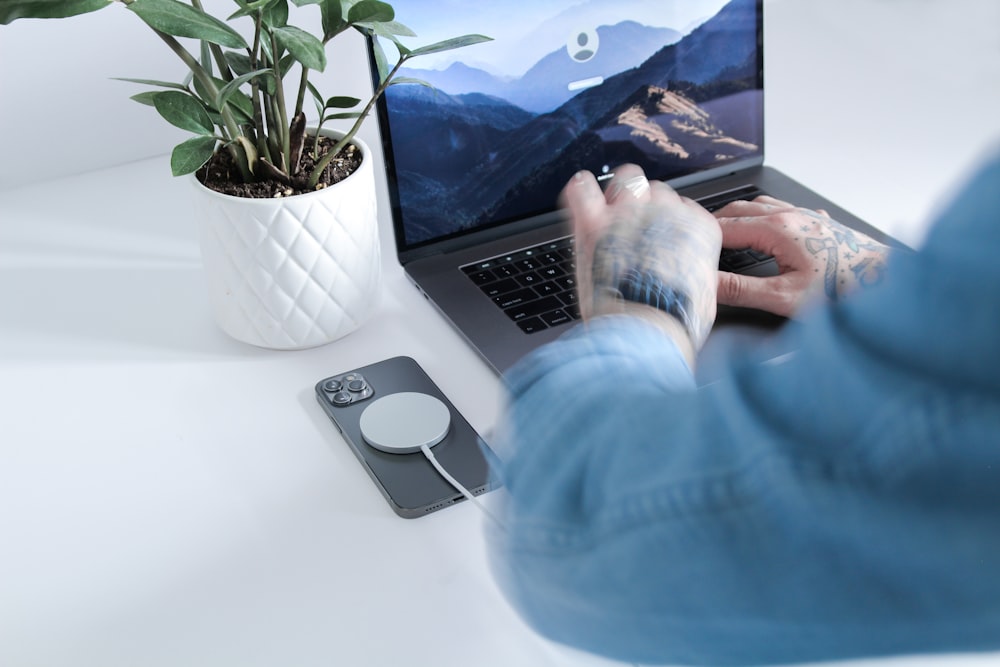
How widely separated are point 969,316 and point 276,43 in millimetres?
551

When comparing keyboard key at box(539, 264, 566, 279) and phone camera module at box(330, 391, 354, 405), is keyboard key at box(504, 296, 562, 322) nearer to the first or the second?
keyboard key at box(539, 264, 566, 279)

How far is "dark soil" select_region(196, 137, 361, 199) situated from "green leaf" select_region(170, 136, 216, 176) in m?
0.06

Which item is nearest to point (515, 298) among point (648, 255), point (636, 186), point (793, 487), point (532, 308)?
point (532, 308)

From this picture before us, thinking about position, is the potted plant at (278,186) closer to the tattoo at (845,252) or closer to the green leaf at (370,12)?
the green leaf at (370,12)

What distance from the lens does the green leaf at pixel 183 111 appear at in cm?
70

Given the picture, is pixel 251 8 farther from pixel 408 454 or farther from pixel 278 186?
pixel 408 454

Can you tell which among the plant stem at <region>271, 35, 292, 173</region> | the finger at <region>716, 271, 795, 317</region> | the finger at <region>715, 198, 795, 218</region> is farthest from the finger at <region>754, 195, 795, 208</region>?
the plant stem at <region>271, 35, 292, 173</region>

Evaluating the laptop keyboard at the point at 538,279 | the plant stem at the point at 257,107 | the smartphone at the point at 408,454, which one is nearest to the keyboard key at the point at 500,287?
the laptop keyboard at the point at 538,279

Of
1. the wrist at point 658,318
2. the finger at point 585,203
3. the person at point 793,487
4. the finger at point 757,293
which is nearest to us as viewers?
the person at point 793,487

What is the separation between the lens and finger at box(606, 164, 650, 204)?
0.73 m

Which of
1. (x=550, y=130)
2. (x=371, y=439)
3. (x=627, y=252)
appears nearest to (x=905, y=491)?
(x=627, y=252)

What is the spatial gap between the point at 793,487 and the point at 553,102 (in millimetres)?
→ 679

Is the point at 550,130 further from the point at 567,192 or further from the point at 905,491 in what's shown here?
the point at 905,491

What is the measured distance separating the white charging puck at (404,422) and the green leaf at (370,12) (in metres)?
0.27
